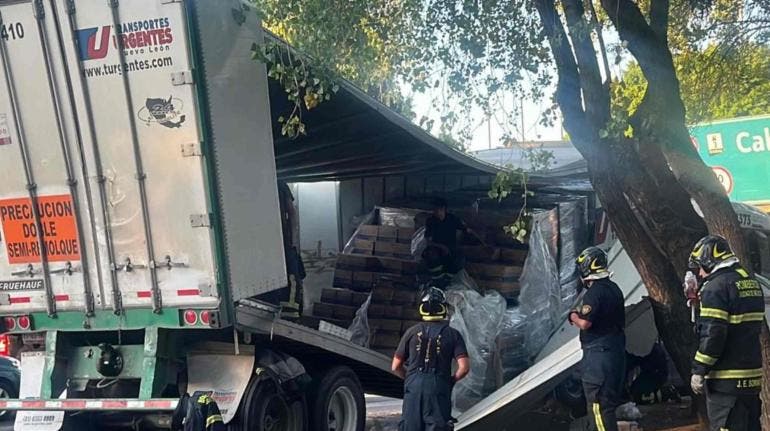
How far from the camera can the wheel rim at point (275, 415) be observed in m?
6.17

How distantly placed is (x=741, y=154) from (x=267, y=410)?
18532mm

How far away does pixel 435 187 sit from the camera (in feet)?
40.3

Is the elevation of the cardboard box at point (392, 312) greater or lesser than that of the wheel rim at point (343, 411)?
greater

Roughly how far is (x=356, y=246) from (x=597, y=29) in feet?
16.5

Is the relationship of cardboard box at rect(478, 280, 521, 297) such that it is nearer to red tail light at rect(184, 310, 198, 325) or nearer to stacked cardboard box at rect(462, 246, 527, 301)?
stacked cardboard box at rect(462, 246, 527, 301)

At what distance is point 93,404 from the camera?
18.7ft

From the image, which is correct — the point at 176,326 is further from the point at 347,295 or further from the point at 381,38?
the point at 347,295

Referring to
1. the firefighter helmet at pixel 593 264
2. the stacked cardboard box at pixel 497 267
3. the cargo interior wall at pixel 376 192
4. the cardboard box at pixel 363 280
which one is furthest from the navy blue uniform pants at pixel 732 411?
the cargo interior wall at pixel 376 192

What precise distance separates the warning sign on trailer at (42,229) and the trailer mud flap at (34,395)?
2.72 feet

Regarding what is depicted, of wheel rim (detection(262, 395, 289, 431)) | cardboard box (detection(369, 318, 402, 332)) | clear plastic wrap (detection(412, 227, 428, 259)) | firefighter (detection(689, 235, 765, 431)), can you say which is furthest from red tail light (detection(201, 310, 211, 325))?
clear plastic wrap (detection(412, 227, 428, 259))

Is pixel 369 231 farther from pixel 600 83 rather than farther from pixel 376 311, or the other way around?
pixel 600 83

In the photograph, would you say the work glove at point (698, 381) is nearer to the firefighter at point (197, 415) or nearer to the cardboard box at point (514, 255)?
the firefighter at point (197, 415)

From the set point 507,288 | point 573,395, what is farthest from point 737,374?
point 507,288

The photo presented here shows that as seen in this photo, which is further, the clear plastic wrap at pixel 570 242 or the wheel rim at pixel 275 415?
the clear plastic wrap at pixel 570 242
